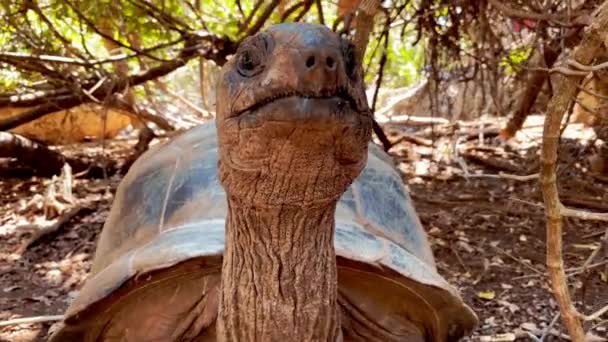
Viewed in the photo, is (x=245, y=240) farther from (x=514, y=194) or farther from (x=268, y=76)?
(x=514, y=194)

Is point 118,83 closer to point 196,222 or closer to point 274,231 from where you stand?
point 196,222

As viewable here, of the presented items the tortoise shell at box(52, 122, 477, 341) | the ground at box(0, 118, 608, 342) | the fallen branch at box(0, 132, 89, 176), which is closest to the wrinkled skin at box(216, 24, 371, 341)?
the tortoise shell at box(52, 122, 477, 341)

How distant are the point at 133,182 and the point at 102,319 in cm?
56

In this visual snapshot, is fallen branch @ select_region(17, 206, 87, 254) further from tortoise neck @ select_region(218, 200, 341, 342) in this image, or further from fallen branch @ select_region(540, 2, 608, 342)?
fallen branch @ select_region(540, 2, 608, 342)

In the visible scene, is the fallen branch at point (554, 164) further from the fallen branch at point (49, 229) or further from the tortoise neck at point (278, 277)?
the fallen branch at point (49, 229)

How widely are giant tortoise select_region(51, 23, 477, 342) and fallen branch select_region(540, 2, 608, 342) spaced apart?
0.30 metres

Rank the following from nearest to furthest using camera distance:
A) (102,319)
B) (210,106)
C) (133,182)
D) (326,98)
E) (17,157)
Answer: (326,98) → (102,319) → (133,182) → (17,157) → (210,106)

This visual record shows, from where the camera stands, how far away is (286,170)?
1.33 meters

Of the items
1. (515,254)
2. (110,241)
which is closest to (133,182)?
(110,241)

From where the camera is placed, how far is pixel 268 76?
127 centimetres

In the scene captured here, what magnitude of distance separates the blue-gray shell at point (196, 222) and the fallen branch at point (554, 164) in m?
0.29

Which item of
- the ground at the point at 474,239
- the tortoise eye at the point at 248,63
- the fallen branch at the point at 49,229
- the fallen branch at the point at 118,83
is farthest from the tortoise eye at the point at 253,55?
the fallen branch at the point at 49,229

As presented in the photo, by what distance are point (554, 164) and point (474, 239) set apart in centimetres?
202

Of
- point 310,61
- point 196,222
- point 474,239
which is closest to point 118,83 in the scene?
point 474,239
